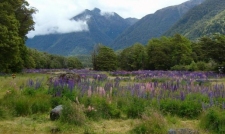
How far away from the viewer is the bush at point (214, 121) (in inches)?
301

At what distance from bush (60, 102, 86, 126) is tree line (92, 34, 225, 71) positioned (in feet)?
82.0

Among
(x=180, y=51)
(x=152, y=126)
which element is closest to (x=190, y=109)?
(x=152, y=126)

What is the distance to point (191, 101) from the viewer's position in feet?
32.7

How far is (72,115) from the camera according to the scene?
8375 millimetres

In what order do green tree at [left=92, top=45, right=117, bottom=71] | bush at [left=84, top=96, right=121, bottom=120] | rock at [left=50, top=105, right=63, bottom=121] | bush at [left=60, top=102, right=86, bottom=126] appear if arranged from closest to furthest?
bush at [left=60, top=102, right=86, bottom=126]
rock at [left=50, top=105, right=63, bottom=121]
bush at [left=84, top=96, right=121, bottom=120]
green tree at [left=92, top=45, right=117, bottom=71]

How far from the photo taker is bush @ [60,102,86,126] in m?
8.34

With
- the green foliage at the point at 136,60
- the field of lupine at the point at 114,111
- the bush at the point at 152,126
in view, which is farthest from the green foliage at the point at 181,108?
the green foliage at the point at 136,60

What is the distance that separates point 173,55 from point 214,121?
4806 centimetres

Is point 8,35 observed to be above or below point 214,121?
above

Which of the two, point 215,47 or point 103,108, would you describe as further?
point 215,47

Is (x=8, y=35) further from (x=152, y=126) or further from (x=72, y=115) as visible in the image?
(x=152, y=126)

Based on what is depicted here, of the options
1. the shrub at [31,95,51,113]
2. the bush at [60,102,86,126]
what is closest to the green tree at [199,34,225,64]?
the shrub at [31,95,51,113]

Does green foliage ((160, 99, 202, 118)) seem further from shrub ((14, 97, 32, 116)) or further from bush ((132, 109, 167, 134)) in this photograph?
shrub ((14, 97, 32, 116))

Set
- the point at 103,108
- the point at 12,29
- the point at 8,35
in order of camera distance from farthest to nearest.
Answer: the point at 12,29 < the point at 8,35 < the point at 103,108
